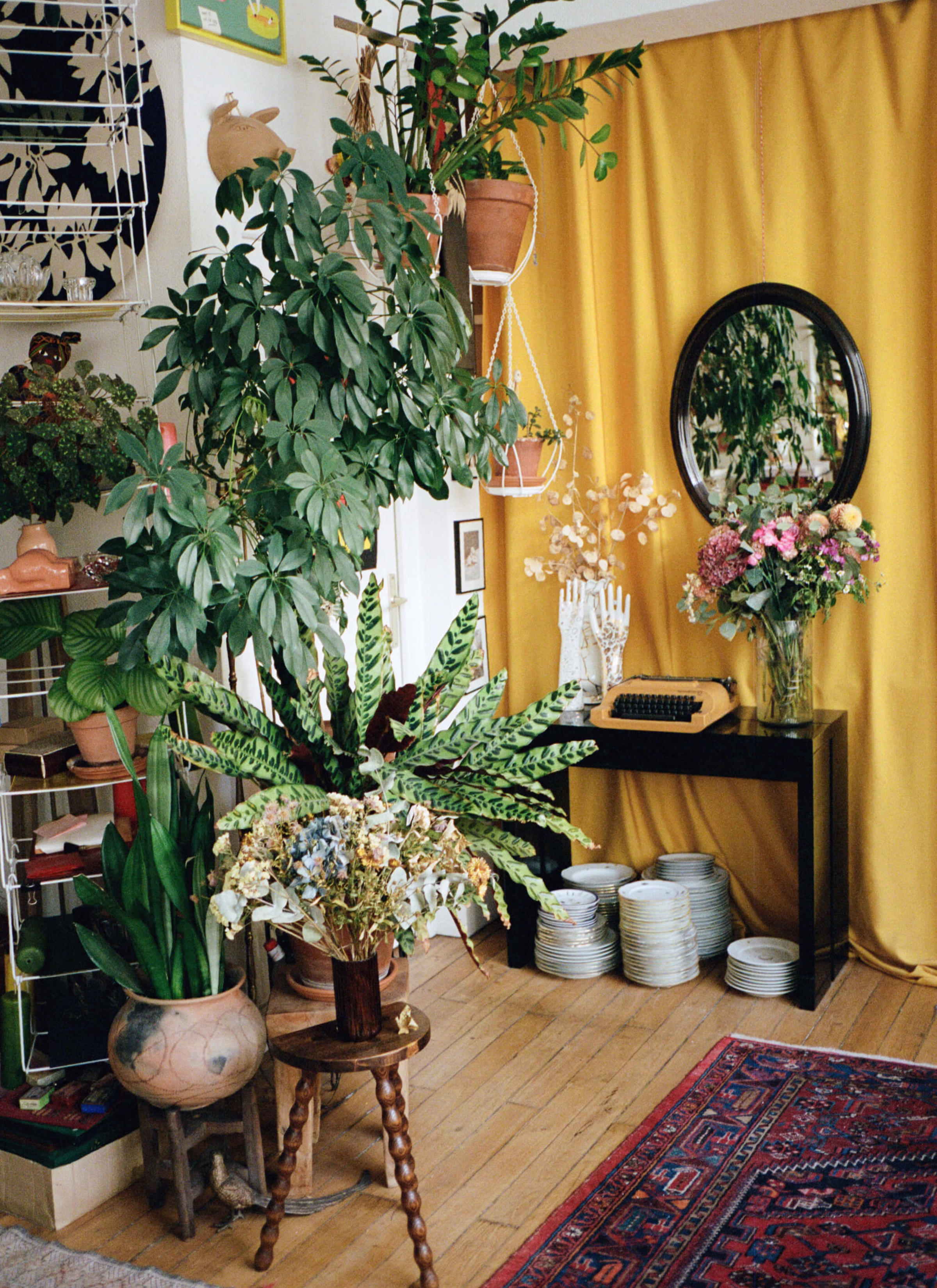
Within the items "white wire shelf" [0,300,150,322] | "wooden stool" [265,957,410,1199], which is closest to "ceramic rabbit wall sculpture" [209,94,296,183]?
"white wire shelf" [0,300,150,322]

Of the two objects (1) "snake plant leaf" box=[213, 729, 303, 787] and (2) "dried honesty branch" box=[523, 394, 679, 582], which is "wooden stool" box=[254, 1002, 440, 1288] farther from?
(2) "dried honesty branch" box=[523, 394, 679, 582]

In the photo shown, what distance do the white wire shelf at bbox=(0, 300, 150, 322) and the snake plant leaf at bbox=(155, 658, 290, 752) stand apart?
416 mm

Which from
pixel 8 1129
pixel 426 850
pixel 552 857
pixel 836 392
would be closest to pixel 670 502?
pixel 836 392

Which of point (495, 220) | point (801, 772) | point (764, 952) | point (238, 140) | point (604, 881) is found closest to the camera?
point (238, 140)

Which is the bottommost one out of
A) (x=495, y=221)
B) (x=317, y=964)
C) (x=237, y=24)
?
(x=317, y=964)

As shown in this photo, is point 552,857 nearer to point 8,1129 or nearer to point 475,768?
point 475,768

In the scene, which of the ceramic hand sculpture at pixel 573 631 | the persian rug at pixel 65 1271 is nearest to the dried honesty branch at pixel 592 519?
the ceramic hand sculpture at pixel 573 631

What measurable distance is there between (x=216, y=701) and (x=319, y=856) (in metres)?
0.58

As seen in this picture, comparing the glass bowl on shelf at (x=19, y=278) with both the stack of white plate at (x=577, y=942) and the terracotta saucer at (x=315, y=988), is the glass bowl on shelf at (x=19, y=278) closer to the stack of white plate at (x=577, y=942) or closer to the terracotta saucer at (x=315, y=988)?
the terracotta saucer at (x=315, y=988)

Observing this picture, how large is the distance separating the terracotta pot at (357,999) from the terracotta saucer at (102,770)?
780mm

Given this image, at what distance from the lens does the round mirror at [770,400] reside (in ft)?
12.4

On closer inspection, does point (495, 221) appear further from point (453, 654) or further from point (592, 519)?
point (453, 654)

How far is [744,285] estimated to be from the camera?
3920 millimetres

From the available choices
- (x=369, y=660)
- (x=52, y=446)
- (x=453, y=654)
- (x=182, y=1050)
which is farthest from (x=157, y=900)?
(x=52, y=446)
